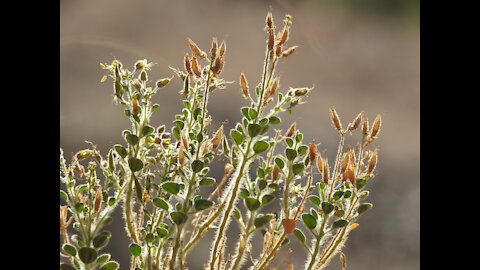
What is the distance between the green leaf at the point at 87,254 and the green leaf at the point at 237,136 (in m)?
0.24

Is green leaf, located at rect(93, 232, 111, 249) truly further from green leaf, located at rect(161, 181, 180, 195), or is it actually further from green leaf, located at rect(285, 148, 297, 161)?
green leaf, located at rect(285, 148, 297, 161)

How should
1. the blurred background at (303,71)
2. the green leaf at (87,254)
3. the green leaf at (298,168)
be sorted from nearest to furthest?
the green leaf at (87,254) < the green leaf at (298,168) < the blurred background at (303,71)

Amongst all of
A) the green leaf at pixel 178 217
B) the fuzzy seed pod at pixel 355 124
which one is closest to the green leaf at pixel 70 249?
the green leaf at pixel 178 217

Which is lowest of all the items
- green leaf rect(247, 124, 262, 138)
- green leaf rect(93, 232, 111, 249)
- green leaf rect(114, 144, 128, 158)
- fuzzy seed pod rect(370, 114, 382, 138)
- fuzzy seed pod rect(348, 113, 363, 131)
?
green leaf rect(93, 232, 111, 249)

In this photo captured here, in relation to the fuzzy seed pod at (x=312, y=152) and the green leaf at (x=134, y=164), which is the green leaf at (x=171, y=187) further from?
the fuzzy seed pod at (x=312, y=152)

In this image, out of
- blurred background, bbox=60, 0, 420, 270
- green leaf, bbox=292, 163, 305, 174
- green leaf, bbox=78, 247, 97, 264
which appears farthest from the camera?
blurred background, bbox=60, 0, 420, 270

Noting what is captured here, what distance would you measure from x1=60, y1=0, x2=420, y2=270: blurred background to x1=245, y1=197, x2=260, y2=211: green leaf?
580 millimetres

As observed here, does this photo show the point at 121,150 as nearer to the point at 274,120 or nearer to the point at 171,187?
the point at 171,187

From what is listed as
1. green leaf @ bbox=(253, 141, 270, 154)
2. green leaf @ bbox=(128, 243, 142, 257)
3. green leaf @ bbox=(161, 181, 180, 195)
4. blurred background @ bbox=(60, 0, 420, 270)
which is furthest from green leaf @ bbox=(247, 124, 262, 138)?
blurred background @ bbox=(60, 0, 420, 270)

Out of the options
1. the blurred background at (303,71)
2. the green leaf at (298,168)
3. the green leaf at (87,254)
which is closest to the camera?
the green leaf at (87,254)

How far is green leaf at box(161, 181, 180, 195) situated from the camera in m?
0.62

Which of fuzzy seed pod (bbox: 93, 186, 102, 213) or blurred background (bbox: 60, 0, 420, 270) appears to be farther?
blurred background (bbox: 60, 0, 420, 270)

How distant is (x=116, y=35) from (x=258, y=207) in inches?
36.9

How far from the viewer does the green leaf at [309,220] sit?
654 millimetres
